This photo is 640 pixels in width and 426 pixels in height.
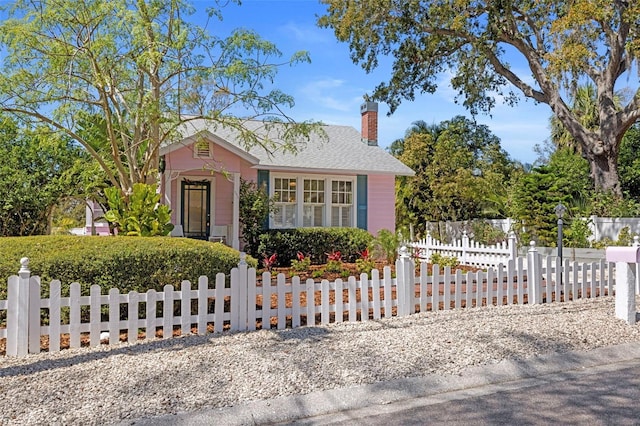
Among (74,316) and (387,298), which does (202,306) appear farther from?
(387,298)

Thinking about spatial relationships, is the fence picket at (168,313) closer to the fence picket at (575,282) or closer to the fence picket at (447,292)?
the fence picket at (447,292)

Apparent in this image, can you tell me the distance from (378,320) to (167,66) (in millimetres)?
6248

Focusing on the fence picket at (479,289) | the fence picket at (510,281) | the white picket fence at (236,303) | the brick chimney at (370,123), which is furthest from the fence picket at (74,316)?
the brick chimney at (370,123)

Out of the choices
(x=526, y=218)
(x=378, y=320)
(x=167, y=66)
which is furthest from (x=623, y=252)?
(x=526, y=218)

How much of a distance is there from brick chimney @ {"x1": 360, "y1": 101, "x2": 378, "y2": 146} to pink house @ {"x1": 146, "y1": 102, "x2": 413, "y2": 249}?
2.20ft

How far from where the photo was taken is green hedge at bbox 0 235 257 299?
592 centimetres

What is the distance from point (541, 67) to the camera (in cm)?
1916

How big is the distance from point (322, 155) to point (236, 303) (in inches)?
473

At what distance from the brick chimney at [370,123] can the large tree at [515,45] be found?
4.91ft

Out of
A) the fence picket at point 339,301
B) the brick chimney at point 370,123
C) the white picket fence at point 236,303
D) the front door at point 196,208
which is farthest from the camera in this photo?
the brick chimney at point 370,123

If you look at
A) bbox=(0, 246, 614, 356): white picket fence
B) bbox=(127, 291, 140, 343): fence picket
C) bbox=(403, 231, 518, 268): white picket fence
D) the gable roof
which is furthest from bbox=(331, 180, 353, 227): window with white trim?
bbox=(127, 291, 140, 343): fence picket

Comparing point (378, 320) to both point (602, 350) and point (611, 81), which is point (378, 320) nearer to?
point (602, 350)

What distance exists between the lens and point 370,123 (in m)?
20.3

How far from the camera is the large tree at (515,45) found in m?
17.0
